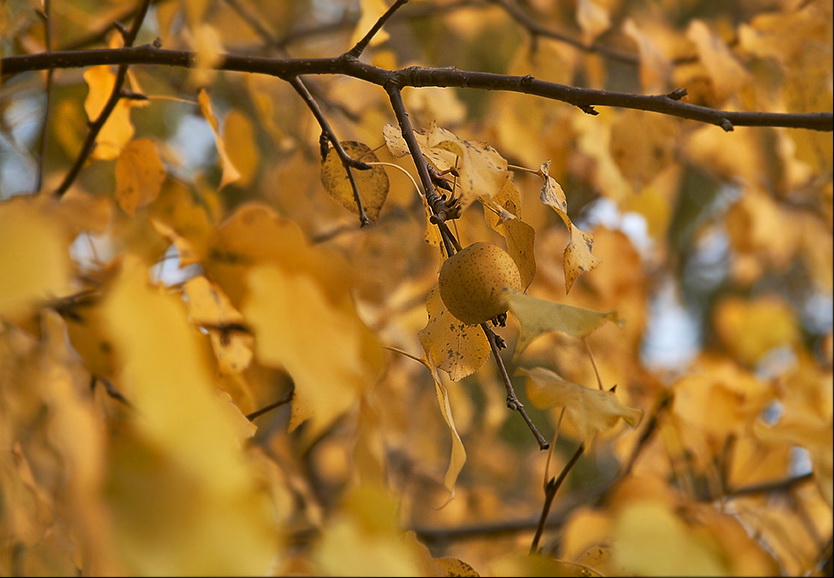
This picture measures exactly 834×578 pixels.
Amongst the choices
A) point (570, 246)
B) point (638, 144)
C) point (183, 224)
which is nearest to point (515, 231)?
point (570, 246)

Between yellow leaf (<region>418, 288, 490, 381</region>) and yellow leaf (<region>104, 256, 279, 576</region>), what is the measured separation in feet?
0.82

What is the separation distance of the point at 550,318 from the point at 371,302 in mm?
589

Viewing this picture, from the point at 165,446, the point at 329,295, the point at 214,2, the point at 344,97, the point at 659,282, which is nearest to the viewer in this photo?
the point at 165,446

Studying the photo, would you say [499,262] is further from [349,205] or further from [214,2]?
[214,2]

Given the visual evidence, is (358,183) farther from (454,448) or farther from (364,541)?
(364,541)

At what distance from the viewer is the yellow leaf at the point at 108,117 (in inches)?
24.7

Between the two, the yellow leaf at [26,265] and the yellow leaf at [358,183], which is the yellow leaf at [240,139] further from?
the yellow leaf at [26,265]

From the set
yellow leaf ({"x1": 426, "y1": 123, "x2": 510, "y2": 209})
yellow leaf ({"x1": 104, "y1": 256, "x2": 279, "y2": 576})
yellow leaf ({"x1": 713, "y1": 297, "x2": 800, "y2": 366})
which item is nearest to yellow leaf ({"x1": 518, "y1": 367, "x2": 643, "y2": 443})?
yellow leaf ({"x1": 426, "y1": 123, "x2": 510, "y2": 209})

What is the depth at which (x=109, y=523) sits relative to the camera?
222 millimetres

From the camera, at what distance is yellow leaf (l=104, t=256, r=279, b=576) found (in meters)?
0.22

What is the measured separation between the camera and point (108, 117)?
2.05 feet

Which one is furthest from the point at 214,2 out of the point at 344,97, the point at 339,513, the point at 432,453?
the point at 339,513

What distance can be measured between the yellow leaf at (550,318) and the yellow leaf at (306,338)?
0.28 ft

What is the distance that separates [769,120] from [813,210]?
110cm
